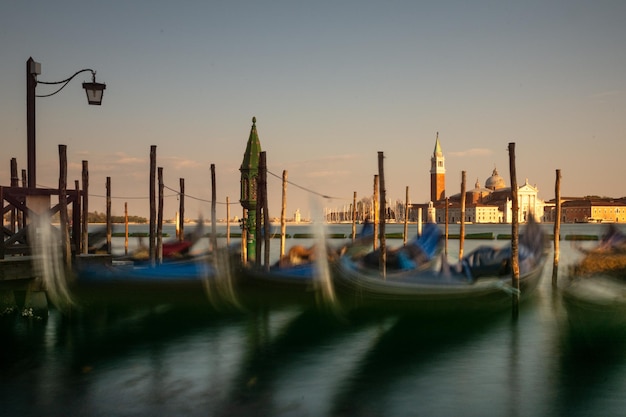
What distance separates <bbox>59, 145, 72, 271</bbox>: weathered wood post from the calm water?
4.32ft

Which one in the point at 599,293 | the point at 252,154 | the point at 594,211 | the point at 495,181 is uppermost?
the point at 495,181

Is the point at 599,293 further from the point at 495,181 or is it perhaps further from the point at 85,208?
the point at 495,181

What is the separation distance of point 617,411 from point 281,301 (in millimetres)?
9730

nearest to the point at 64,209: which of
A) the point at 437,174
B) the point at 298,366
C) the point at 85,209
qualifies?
the point at 85,209

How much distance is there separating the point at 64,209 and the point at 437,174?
139 metres

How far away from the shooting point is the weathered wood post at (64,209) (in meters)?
16.2

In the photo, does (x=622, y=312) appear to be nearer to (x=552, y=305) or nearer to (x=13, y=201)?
(x=552, y=305)

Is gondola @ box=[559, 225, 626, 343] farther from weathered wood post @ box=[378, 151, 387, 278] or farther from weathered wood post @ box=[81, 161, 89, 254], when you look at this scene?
weathered wood post @ box=[81, 161, 89, 254]

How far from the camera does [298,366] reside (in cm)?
1163

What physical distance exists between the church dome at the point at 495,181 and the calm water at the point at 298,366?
155761mm

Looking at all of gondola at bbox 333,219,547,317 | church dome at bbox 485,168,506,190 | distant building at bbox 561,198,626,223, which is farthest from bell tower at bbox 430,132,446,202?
gondola at bbox 333,219,547,317

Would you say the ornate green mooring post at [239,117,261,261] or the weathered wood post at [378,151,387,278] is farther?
the ornate green mooring post at [239,117,261,261]

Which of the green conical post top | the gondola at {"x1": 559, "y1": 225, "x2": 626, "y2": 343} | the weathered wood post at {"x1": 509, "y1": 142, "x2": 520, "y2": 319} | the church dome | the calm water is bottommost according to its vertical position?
the calm water

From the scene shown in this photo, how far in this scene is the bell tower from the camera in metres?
152
